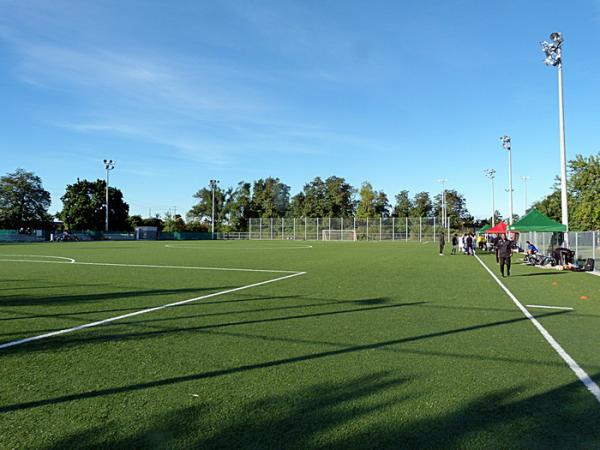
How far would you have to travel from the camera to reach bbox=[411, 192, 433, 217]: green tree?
92.3 meters

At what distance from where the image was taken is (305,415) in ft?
12.5

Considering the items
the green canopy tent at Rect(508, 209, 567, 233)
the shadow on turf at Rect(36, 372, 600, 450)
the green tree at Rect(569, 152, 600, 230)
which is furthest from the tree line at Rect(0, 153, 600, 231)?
the shadow on turf at Rect(36, 372, 600, 450)

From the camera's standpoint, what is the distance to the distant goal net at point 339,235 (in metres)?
71.2

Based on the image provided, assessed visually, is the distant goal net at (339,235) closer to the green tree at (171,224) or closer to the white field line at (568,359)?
the green tree at (171,224)

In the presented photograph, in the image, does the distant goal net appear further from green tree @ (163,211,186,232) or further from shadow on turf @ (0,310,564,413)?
→ shadow on turf @ (0,310,564,413)

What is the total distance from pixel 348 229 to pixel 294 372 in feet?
222

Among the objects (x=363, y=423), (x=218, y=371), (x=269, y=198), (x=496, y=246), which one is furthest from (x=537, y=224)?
(x=269, y=198)

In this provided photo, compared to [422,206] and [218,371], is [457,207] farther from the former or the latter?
[218,371]

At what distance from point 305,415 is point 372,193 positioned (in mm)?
82421

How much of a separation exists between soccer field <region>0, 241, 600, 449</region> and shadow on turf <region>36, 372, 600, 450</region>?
0.02 meters

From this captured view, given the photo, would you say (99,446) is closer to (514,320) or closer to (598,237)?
(514,320)

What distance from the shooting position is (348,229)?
237 ft

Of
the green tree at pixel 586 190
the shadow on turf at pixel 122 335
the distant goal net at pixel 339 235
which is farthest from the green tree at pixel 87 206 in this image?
the shadow on turf at pixel 122 335

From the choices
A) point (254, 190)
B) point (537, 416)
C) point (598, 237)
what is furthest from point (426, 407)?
point (254, 190)
